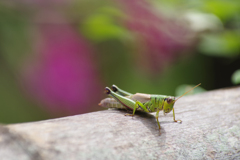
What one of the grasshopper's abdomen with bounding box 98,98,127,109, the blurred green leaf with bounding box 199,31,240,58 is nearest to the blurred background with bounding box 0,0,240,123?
the blurred green leaf with bounding box 199,31,240,58

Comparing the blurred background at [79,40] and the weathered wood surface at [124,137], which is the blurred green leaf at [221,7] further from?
the weathered wood surface at [124,137]

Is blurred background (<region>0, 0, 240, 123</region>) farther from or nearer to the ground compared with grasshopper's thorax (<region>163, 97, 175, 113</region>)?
farther from the ground

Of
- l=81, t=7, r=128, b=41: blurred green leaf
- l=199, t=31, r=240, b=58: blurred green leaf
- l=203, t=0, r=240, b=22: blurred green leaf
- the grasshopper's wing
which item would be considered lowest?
the grasshopper's wing

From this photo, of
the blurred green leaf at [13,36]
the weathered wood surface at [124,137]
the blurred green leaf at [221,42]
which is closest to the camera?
the weathered wood surface at [124,137]

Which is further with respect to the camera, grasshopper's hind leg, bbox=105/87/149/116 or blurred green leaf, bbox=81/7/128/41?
blurred green leaf, bbox=81/7/128/41

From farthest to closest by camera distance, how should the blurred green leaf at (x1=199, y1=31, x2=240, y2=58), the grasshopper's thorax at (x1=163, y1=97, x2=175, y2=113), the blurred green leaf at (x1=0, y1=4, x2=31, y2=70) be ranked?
the blurred green leaf at (x1=199, y1=31, x2=240, y2=58) → the blurred green leaf at (x1=0, y1=4, x2=31, y2=70) → the grasshopper's thorax at (x1=163, y1=97, x2=175, y2=113)

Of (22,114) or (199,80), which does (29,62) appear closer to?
(22,114)

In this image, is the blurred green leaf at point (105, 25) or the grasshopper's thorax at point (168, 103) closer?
the grasshopper's thorax at point (168, 103)

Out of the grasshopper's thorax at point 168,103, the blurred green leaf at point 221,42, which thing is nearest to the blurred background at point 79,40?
the blurred green leaf at point 221,42

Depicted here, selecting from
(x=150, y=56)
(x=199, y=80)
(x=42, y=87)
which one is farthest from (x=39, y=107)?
(x=199, y=80)

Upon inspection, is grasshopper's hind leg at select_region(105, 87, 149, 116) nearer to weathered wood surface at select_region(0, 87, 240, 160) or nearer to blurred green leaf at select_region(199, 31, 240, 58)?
weathered wood surface at select_region(0, 87, 240, 160)
